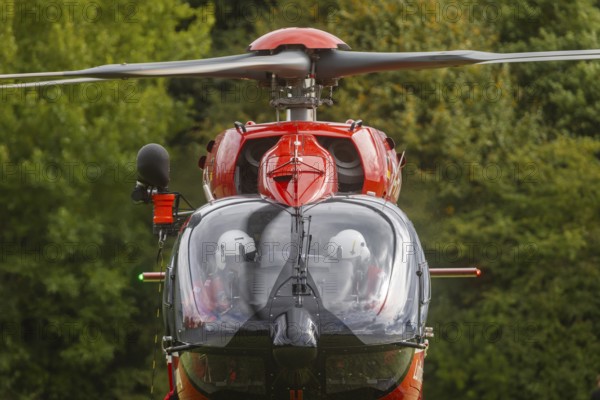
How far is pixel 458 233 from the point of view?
33.2m

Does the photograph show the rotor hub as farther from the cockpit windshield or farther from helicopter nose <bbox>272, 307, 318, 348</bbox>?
helicopter nose <bbox>272, 307, 318, 348</bbox>

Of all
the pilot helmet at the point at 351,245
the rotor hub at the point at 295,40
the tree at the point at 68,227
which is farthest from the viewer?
the tree at the point at 68,227

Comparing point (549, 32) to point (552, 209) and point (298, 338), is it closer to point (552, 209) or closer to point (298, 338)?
point (552, 209)

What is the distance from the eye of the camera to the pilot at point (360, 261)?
12.5 m

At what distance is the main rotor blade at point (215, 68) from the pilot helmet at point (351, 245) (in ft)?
5.90

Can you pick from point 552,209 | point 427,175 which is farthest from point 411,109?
point 552,209

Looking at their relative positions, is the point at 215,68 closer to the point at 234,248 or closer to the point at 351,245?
the point at 234,248

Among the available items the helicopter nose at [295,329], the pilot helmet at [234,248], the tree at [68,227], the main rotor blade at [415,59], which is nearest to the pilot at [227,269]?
the pilot helmet at [234,248]

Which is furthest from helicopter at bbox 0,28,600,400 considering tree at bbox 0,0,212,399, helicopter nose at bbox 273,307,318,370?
tree at bbox 0,0,212,399

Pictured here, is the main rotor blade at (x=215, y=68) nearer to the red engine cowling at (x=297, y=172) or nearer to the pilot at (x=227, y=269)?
the red engine cowling at (x=297, y=172)

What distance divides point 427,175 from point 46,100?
925cm

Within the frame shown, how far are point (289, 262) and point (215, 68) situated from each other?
1.92 m

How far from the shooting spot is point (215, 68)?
43.3 ft

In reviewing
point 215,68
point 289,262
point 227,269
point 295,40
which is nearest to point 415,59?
point 295,40
